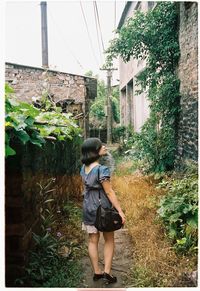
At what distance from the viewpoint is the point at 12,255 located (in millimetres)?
3033

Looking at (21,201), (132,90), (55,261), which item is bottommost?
(55,261)

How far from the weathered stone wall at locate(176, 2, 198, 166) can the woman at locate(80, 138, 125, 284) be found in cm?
219

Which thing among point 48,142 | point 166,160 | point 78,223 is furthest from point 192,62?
point 78,223

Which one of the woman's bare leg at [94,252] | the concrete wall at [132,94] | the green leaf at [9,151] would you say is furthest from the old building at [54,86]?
the green leaf at [9,151]

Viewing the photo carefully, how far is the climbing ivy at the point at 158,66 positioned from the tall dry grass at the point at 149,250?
1177 millimetres

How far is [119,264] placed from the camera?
3.73m

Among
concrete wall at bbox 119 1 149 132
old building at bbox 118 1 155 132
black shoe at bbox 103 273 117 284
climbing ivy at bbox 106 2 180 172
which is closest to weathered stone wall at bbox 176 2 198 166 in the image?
climbing ivy at bbox 106 2 180 172

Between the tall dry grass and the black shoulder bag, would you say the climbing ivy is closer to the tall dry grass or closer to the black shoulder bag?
the tall dry grass

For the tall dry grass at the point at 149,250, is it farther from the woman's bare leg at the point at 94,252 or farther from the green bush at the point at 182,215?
Result: the woman's bare leg at the point at 94,252

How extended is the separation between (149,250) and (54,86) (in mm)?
6043

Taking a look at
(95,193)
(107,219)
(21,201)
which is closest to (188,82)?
(95,193)

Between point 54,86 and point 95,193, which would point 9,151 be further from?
point 54,86

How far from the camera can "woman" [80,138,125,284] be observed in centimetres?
321

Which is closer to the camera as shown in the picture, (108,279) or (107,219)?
(107,219)
